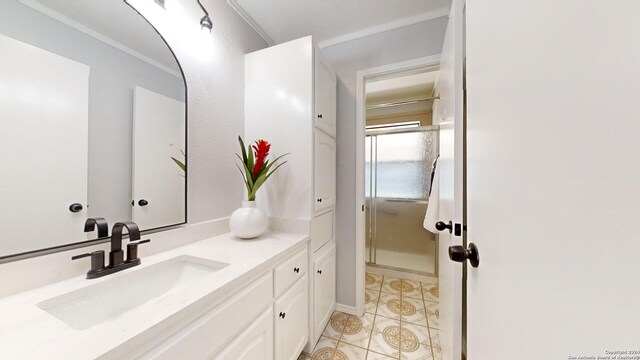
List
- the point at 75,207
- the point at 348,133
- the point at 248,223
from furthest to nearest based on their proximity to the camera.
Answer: the point at 348,133 → the point at 248,223 → the point at 75,207

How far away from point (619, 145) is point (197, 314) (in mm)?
903

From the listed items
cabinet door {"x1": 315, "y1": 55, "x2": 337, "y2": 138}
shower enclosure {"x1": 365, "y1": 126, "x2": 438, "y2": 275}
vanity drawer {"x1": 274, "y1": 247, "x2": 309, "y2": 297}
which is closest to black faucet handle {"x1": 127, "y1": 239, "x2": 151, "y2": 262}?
vanity drawer {"x1": 274, "y1": 247, "x2": 309, "y2": 297}

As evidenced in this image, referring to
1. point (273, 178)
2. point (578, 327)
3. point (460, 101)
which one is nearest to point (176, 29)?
point (273, 178)

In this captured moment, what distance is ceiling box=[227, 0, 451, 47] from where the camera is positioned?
148cm

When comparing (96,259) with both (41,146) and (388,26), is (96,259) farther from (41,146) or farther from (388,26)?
(388,26)

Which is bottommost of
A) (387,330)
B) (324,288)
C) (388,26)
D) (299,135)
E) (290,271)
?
(387,330)

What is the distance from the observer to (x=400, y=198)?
2.46 metres

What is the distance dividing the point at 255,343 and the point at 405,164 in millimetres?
2152

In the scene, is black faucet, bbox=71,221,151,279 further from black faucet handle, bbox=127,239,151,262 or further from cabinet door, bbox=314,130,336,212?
cabinet door, bbox=314,130,336,212

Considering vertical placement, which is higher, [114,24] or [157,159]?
[114,24]

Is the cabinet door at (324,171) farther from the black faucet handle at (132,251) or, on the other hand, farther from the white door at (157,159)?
the black faucet handle at (132,251)

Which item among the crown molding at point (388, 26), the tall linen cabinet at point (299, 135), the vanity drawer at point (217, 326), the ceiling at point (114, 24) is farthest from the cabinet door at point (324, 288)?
the crown molding at point (388, 26)

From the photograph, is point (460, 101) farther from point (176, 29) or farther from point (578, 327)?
point (176, 29)

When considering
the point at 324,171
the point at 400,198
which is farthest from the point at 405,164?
the point at 324,171
